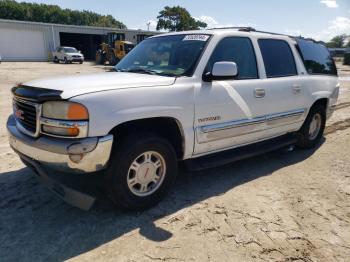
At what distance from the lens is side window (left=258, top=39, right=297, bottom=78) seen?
15.3 ft

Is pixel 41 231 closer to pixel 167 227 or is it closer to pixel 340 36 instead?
pixel 167 227

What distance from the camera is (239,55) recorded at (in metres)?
4.29

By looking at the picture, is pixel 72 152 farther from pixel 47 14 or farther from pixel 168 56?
pixel 47 14

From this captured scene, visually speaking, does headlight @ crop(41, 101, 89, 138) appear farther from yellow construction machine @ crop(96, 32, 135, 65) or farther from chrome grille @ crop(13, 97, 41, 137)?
yellow construction machine @ crop(96, 32, 135, 65)

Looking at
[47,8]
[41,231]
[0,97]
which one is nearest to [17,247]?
[41,231]

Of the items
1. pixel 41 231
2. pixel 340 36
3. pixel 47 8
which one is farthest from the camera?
pixel 340 36

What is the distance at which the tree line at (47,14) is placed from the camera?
79.7 metres

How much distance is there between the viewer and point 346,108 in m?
10.1

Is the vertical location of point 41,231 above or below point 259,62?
below

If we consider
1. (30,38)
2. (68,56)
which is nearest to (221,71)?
(68,56)

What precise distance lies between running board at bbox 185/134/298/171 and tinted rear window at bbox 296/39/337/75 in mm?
1231

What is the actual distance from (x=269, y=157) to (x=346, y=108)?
594 cm

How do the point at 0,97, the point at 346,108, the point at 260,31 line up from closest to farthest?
the point at 260,31 < the point at 346,108 < the point at 0,97

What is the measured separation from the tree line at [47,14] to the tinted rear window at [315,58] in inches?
3448
